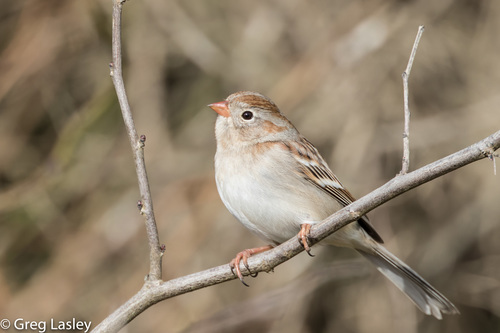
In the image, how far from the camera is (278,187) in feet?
10.1

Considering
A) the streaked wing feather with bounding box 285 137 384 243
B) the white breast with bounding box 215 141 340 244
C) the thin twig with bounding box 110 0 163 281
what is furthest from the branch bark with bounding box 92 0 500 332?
the streaked wing feather with bounding box 285 137 384 243

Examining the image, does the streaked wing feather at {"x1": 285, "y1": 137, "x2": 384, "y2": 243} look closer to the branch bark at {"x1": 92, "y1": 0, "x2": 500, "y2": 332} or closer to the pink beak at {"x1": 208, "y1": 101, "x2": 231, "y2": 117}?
the pink beak at {"x1": 208, "y1": 101, "x2": 231, "y2": 117}

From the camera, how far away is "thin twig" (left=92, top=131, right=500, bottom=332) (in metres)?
1.98

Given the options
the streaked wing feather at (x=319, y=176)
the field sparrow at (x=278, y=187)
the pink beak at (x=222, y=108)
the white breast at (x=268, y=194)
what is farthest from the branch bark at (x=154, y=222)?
the pink beak at (x=222, y=108)

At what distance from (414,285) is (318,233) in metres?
1.30

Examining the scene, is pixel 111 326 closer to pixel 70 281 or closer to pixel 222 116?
pixel 222 116

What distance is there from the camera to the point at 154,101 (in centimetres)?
523

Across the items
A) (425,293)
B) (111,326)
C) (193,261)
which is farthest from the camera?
(193,261)

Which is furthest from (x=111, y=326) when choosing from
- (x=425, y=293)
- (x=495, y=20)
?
(x=495, y=20)

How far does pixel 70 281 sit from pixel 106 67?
69.9 inches

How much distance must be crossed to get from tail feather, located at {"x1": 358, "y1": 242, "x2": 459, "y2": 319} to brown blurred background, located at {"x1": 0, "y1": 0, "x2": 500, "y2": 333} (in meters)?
1.26

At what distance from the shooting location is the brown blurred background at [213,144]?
484 cm

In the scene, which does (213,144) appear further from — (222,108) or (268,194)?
(268,194)

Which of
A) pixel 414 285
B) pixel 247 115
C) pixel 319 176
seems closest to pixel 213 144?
pixel 247 115
